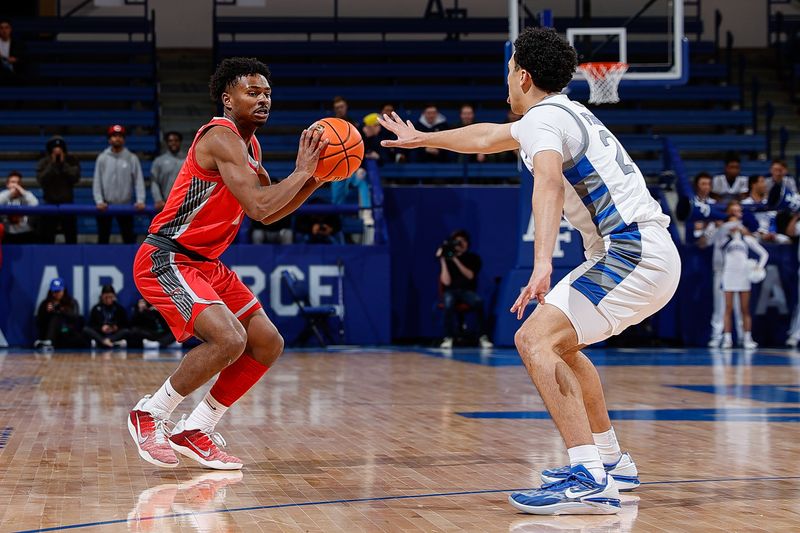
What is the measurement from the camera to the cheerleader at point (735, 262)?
1619 centimetres

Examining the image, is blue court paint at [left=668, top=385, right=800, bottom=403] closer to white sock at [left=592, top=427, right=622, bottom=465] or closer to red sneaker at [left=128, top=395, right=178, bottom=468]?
white sock at [left=592, top=427, right=622, bottom=465]

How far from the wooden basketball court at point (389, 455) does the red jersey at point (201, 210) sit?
3.86 ft

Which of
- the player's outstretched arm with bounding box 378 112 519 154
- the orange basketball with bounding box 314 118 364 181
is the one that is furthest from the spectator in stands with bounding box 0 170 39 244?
the player's outstretched arm with bounding box 378 112 519 154

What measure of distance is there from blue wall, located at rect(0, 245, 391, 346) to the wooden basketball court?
4.33m

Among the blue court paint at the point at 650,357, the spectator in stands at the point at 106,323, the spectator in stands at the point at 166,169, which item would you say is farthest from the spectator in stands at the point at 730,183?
the spectator in stands at the point at 106,323

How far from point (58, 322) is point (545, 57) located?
463 inches

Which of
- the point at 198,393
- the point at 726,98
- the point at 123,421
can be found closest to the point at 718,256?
the point at 726,98

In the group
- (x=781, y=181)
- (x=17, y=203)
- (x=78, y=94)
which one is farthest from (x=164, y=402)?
(x=78, y=94)

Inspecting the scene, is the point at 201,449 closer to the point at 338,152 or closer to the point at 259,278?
the point at 338,152

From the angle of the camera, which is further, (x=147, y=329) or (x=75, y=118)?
(x=75, y=118)

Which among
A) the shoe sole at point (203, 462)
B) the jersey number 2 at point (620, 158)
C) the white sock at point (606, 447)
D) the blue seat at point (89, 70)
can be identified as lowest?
the shoe sole at point (203, 462)

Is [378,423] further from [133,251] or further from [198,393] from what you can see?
[133,251]

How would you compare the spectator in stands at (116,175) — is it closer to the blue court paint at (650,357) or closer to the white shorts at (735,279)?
the blue court paint at (650,357)

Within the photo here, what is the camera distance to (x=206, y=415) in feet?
19.5
